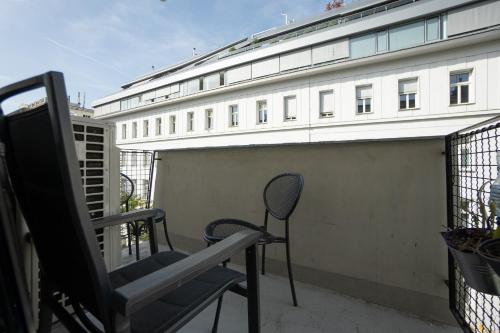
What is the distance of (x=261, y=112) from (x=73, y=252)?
13.8 meters

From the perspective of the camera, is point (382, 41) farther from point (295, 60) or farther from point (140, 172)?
point (140, 172)

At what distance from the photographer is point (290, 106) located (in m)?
13.3

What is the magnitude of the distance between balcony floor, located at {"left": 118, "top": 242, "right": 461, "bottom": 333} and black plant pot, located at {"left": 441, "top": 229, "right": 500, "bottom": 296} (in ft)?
2.20

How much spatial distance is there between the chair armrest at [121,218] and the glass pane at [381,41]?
501 inches

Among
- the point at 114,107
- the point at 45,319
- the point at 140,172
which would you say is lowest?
the point at 45,319

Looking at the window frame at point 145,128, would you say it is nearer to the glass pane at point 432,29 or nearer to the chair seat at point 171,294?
the glass pane at point 432,29

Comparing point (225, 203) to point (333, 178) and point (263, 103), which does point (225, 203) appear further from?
point (263, 103)

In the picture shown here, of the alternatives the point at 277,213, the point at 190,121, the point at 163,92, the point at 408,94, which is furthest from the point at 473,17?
the point at 163,92

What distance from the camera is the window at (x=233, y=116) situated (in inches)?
587

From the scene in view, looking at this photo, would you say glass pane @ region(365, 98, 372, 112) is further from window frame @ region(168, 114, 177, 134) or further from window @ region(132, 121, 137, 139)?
window @ region(132, 121, 137, 139)

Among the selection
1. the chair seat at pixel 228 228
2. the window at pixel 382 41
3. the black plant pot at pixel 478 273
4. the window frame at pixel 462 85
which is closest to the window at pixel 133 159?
the chair seat at pixel 228 228

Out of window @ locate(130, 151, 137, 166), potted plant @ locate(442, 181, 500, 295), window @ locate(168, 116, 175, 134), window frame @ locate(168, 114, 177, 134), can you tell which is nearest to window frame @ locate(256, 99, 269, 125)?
window frame @ locate(168, 114, 177, 134)

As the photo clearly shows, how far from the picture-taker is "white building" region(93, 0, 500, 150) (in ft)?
32.3

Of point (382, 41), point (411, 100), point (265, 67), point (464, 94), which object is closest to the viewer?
point (464, 94)
